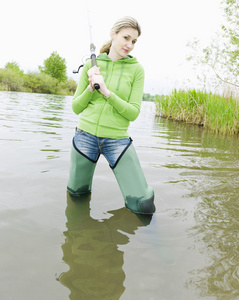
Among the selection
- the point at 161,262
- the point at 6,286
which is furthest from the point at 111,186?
the point at 6,286

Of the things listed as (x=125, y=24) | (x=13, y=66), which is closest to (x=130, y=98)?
(x=125, y=24)

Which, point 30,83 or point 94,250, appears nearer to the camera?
point 94,250

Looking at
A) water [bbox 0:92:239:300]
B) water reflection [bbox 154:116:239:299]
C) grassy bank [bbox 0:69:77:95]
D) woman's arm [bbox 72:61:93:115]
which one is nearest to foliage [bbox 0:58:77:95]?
grassy bank [bbox 0:69:77:95]

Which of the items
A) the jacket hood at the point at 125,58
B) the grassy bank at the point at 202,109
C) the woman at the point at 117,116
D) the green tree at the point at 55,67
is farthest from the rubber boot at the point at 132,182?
the green tree at the point at 55,67

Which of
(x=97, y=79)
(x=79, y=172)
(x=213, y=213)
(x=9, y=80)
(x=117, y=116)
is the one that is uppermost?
(x=9, y=80)

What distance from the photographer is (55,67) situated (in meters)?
66.0

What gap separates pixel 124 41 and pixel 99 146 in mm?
963

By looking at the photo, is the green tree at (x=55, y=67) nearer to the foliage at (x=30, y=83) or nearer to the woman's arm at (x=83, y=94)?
the foliage at (x=30, y=83)

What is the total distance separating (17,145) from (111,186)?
100 inches

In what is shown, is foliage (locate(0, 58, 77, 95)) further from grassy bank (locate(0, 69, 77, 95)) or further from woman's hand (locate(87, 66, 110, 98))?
woman's hand (locate(87, 66, 110, 98))

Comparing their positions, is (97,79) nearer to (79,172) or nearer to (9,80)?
(79,172)

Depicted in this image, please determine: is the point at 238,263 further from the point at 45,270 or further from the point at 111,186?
the point at 111,186

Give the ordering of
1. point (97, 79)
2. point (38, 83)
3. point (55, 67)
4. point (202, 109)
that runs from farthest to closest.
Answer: point (55, 67), point (38, 83), point (202, 109), point (97, 79)

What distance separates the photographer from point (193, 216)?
9.22 feet
